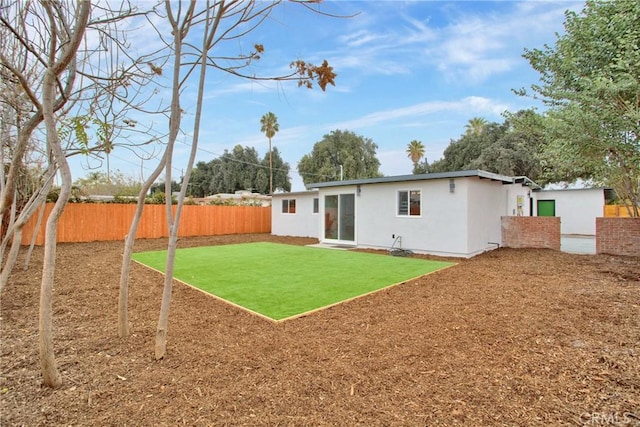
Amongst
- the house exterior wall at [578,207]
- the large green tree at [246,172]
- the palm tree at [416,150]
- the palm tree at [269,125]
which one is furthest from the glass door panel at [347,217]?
the palm tree at [416,150]

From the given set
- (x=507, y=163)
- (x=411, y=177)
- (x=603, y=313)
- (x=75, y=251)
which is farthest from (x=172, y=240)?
(x=507, y=163)

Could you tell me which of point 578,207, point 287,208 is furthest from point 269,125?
point 578,207

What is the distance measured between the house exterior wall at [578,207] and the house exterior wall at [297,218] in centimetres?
1244

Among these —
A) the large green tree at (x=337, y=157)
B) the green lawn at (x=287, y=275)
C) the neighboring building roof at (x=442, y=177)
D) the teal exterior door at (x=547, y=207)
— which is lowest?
the green lawn at (x=287, y=275)

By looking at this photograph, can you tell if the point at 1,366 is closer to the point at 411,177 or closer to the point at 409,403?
the point at 409,403

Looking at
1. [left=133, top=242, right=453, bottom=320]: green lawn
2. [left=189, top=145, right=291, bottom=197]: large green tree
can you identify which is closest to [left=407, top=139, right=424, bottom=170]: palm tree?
[left=189, top=145, right=291, bottom=197]: large green tree

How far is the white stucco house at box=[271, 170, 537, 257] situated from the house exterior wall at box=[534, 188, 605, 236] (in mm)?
4678

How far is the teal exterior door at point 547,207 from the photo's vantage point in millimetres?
17531

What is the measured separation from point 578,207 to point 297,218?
48.7 feet

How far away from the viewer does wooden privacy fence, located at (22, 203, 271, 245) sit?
42.1 ft

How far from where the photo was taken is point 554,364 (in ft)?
9.45

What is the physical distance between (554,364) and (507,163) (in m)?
20.5

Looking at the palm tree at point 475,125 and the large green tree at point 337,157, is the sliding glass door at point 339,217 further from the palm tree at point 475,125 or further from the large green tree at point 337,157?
the palm tree at point 475,125

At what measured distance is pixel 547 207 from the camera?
17.7 meters
